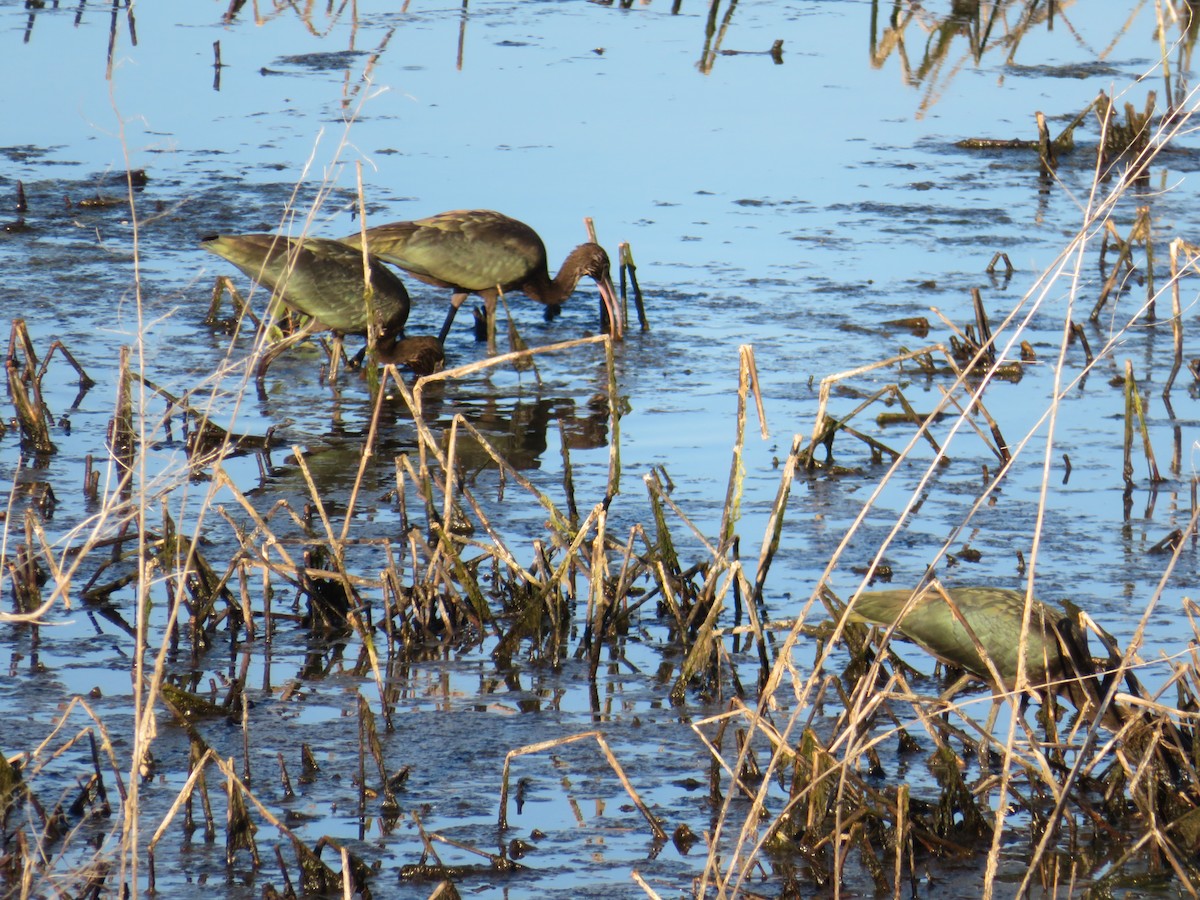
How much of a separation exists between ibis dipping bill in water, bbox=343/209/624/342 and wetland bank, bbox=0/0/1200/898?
26 cm

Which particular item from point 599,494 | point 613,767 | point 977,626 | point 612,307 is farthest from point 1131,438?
point 613,767

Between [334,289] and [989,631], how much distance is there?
3786 millimetres

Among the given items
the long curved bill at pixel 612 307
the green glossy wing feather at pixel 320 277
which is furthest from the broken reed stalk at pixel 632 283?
the green glossy wing feather at pixel 320 277

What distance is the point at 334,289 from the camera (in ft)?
25.2

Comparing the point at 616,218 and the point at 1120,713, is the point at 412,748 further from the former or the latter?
the point at 616,218

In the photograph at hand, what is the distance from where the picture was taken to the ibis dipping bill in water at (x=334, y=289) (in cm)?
759

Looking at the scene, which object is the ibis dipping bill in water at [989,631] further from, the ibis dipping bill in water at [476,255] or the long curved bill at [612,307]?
the ibis dipping bill in water at [476,255]

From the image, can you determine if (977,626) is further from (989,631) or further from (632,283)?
(632,283)

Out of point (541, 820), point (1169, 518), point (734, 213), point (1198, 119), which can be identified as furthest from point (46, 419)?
point (1198, 119)

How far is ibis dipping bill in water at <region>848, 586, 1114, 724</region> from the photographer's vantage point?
4395 mm

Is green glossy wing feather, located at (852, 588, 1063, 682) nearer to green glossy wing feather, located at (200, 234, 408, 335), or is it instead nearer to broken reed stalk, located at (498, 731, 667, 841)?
broken reed stalk, located at (498, 731, 667, 841)

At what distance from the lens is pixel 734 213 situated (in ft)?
33.0

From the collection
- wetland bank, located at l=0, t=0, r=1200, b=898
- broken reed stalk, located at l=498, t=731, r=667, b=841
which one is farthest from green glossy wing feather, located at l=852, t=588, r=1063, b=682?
broken reed stalk, located at l=498, t=731, r=667, b=841

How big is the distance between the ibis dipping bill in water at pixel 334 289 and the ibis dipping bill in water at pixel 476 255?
1.25 ft
